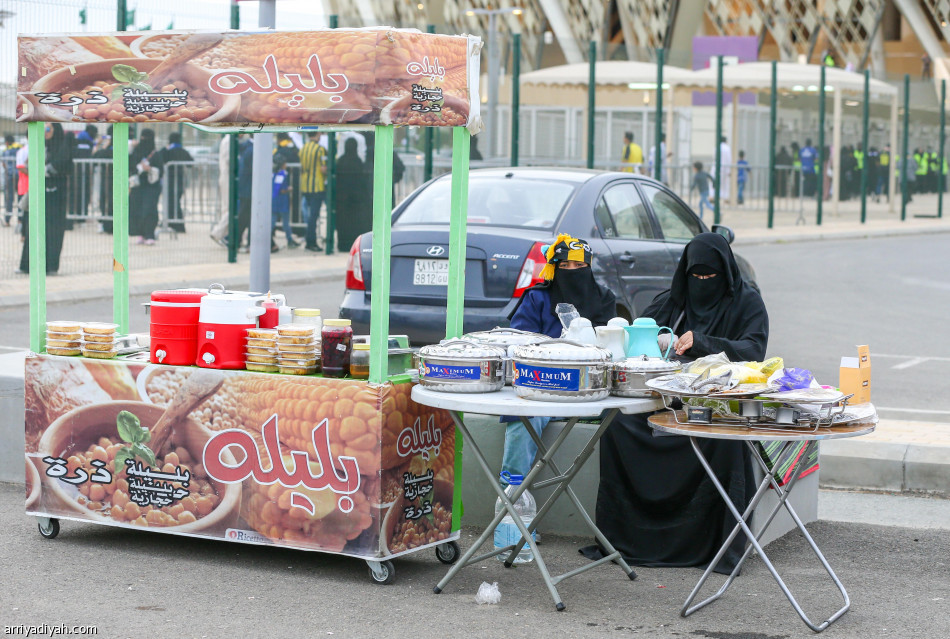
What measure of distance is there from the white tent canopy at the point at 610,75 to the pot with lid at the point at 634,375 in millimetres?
20436

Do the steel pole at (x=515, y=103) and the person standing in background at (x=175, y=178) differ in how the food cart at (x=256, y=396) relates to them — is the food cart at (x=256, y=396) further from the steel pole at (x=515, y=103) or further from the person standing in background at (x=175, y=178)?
the steel pole at (x=515, y=103)

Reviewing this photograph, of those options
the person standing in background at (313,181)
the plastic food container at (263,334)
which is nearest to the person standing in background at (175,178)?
the person standing in background at (313,181)

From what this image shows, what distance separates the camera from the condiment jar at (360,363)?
5449 millimetres

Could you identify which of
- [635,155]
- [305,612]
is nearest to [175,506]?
[305,612]

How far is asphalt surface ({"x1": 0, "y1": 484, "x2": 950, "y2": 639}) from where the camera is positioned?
4.78 meters

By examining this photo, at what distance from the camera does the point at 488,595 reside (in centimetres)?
510

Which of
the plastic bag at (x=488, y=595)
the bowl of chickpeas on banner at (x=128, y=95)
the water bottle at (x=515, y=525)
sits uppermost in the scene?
the bowl of chickpeas on banner at (x=128, y=95)

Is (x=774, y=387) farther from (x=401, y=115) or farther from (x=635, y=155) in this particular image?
(x=635, y=155)

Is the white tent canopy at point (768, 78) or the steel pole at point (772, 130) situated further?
the white tent canopy at point (768, 78)

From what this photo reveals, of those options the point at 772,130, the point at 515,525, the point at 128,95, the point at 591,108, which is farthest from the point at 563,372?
the point at 772,130

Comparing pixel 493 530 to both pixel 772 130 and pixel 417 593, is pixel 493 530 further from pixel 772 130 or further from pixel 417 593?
pixel 772 130

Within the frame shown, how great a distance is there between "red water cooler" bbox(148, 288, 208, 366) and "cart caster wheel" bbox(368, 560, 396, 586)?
128 cm

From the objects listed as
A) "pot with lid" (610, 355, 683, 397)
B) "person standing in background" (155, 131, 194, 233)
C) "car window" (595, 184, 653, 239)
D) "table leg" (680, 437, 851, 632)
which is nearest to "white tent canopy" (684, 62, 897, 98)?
"person standing in background" (155, 131, 194, 233)

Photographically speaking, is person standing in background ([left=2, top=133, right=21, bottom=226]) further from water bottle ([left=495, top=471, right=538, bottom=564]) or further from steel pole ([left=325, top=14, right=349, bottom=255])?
water bottle ([left=495, top=471, right=538, bottom=564])
